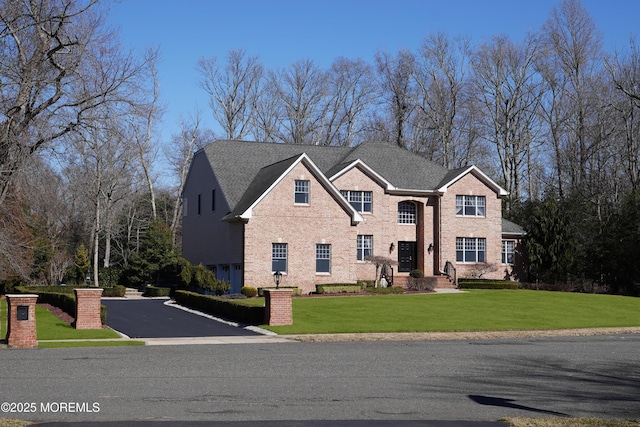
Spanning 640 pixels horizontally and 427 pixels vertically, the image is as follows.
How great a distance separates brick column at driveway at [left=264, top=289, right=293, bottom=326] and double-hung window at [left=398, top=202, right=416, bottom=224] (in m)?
22.1

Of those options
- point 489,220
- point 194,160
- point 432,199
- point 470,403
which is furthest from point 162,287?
point 470,403

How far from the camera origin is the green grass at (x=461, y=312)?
92.6ft

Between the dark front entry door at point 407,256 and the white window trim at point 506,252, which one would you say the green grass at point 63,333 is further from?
the white window trim at point 506,252

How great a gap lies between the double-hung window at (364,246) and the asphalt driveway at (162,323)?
1313 cm

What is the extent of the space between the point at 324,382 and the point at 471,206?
119 feet

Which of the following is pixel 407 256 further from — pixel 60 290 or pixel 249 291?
pixel 60 290

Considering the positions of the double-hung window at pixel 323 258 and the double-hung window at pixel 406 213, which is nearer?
the double-hung window at pixel 323 258

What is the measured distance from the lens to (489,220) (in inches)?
1955

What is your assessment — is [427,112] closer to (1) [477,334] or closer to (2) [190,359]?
(1) [477,334]

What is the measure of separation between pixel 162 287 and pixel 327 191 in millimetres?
15176

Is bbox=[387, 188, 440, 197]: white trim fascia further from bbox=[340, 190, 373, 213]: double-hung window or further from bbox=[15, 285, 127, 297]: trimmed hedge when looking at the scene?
bbox=[15, 285, 127, 297]: trimmed hedge

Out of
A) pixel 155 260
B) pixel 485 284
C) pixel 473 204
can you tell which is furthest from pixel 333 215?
pixel 155 260

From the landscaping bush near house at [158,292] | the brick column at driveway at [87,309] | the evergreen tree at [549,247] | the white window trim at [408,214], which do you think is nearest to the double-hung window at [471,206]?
the white window trim at [408,214]

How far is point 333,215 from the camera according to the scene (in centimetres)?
4228
